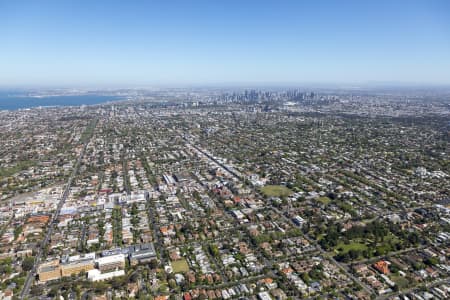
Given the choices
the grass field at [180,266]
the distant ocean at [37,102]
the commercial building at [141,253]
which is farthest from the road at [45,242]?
the distant ocean at [37,102]

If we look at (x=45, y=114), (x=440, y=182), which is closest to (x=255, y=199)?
(x=440, y=182)

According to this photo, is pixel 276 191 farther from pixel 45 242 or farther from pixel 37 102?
pixel 37 102

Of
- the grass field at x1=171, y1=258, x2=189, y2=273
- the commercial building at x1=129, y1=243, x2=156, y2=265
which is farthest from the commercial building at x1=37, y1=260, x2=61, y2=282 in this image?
the grass field at x1=171, y1=258, x2=189, y2=273

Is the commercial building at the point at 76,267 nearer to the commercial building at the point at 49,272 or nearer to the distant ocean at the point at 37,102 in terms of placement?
the commercial building at the point at 49,272

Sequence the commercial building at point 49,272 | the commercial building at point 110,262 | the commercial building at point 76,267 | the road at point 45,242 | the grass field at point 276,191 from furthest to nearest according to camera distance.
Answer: the grass field at point 276,191, the commercial building at point 110,262, the commercial building at point 76,267, the commercial building at point 49,272, the road at point 45,242

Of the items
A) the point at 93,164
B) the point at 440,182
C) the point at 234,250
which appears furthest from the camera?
the point at 93,164

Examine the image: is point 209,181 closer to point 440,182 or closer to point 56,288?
point 56,288

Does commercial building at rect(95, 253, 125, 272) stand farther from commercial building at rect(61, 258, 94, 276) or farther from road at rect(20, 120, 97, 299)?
road at rect(20, 120, 97, 299)
